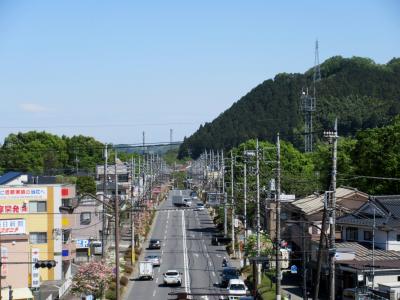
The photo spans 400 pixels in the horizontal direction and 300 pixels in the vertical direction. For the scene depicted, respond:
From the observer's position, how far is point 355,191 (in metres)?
53.2

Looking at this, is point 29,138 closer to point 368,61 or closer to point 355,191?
point 355,191

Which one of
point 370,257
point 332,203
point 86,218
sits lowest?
point 370,257

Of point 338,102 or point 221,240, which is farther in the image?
point 338,102

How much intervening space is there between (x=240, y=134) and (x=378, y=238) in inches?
5579

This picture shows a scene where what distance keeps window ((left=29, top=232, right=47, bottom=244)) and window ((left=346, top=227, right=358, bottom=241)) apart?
20.0 m

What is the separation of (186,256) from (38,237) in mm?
18401

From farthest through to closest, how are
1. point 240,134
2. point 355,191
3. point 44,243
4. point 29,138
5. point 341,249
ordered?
point 240,134 → point 29,138 → point 355,191 → point 44,243 → point 341,249

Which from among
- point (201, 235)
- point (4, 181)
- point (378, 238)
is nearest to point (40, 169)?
point (201, 235)

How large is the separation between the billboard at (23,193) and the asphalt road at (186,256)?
8.63 metres

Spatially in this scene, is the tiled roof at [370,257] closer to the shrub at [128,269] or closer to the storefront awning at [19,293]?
the shrub at [128,269]

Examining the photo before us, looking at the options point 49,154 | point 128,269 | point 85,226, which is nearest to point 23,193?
point 128,269

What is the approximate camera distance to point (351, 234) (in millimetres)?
45125

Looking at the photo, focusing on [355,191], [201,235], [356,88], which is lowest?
[201,235]

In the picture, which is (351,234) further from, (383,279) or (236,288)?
(236,288)
